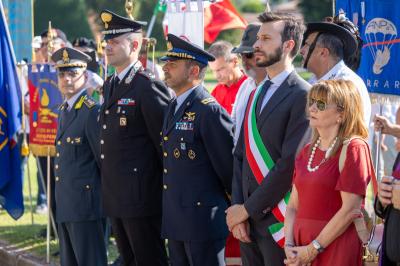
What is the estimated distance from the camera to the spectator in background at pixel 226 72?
7246mm

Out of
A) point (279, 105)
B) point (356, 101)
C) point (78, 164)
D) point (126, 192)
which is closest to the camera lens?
point (356, 101)

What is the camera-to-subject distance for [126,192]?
609 centimetres

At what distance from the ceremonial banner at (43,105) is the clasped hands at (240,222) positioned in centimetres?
393

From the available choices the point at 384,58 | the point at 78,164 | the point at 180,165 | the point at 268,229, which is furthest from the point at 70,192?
the point at 384,58

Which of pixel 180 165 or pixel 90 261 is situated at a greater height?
pixel 180 165

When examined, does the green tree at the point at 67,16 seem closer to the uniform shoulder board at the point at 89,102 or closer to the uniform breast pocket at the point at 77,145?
the uniform shoulder board at the point at 89,102

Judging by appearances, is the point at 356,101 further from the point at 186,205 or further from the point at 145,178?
the point at 145,178

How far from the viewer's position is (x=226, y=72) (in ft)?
24.0

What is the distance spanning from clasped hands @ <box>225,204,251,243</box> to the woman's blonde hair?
772 mm

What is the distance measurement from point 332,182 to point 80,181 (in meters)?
2.69

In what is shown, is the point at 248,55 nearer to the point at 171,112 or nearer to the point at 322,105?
the point at 171,112

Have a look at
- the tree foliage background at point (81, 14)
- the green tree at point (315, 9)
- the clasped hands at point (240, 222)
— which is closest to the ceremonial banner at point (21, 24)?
the clasped hands at point (240, 222)

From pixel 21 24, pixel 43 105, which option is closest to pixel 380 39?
pixel 43 105

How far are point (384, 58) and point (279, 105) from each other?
1.31m
